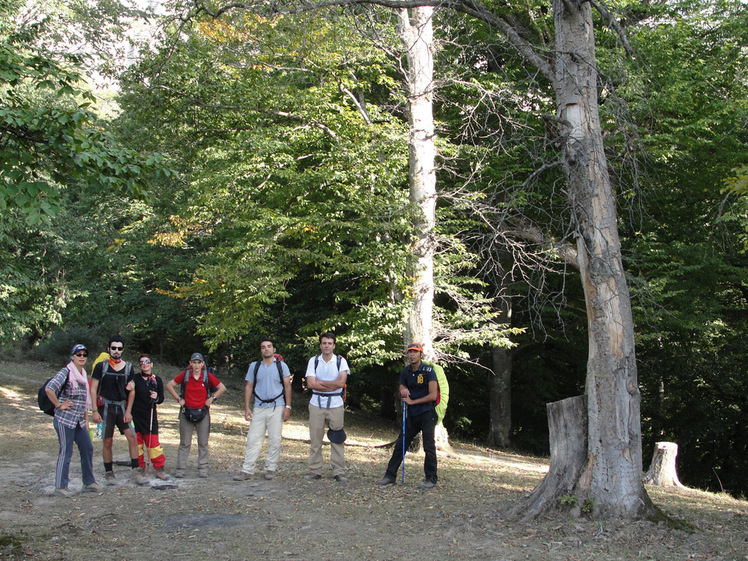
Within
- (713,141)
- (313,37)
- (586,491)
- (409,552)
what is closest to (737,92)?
(713,141)

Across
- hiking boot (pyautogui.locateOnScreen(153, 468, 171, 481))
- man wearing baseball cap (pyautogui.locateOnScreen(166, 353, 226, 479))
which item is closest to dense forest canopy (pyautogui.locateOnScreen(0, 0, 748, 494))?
man wearing baseball cap (pyautogui.locateOnScreen(166, 353, 226, 479))

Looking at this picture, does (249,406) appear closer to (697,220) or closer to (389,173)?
(389,173)

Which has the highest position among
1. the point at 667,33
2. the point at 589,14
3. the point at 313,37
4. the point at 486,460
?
the point at 667,33

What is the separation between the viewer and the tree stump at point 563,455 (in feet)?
20.9

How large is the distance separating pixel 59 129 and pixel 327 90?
898 cm

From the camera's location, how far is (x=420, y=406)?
8.24 metres

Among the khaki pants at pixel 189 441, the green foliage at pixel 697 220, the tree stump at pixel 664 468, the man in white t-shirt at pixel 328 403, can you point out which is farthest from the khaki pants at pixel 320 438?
the green foliage at pixel 697 220

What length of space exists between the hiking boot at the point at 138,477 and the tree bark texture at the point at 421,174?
568 cm

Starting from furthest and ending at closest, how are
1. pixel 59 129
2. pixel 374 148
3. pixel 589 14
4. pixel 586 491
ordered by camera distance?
1. pixel 374 148
2. pixel 589 14
3. pixel 586 491
4. pixel 59 129

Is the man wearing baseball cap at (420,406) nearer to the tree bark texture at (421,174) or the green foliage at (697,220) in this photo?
the tree bark texture at (421,174)

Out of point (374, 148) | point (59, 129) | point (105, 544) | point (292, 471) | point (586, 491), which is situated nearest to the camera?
point (59, 129)

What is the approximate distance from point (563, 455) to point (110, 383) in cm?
547

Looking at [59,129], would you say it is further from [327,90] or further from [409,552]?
[327,90]

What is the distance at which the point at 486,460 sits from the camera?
520 inches
